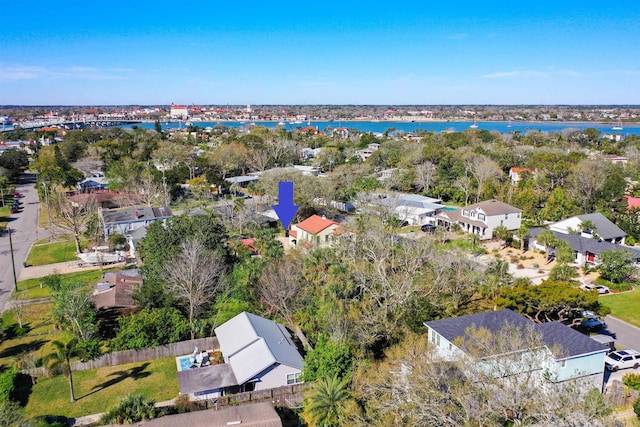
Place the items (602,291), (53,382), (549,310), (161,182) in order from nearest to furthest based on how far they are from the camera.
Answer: (53,382) < (549,310) < (602,291) < (161,182)

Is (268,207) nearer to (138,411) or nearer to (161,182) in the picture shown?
(161,182)

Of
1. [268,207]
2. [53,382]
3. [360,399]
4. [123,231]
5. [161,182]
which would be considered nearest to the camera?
[360,399]

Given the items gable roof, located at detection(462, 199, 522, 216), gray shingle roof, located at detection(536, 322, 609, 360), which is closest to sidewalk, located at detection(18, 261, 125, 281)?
gray shingle roof, located at detection(536, 322, 609, 360)

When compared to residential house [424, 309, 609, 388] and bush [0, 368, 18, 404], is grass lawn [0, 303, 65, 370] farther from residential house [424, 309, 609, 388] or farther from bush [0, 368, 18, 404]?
residential house [424, 309, 609, 388]

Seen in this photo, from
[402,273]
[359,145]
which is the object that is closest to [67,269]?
[402,273]

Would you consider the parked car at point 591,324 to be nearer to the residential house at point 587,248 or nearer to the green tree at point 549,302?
the green tree at point 549,302

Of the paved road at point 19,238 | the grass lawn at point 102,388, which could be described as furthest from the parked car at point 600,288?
the paved road at point 19,238

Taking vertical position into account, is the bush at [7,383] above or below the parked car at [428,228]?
above
